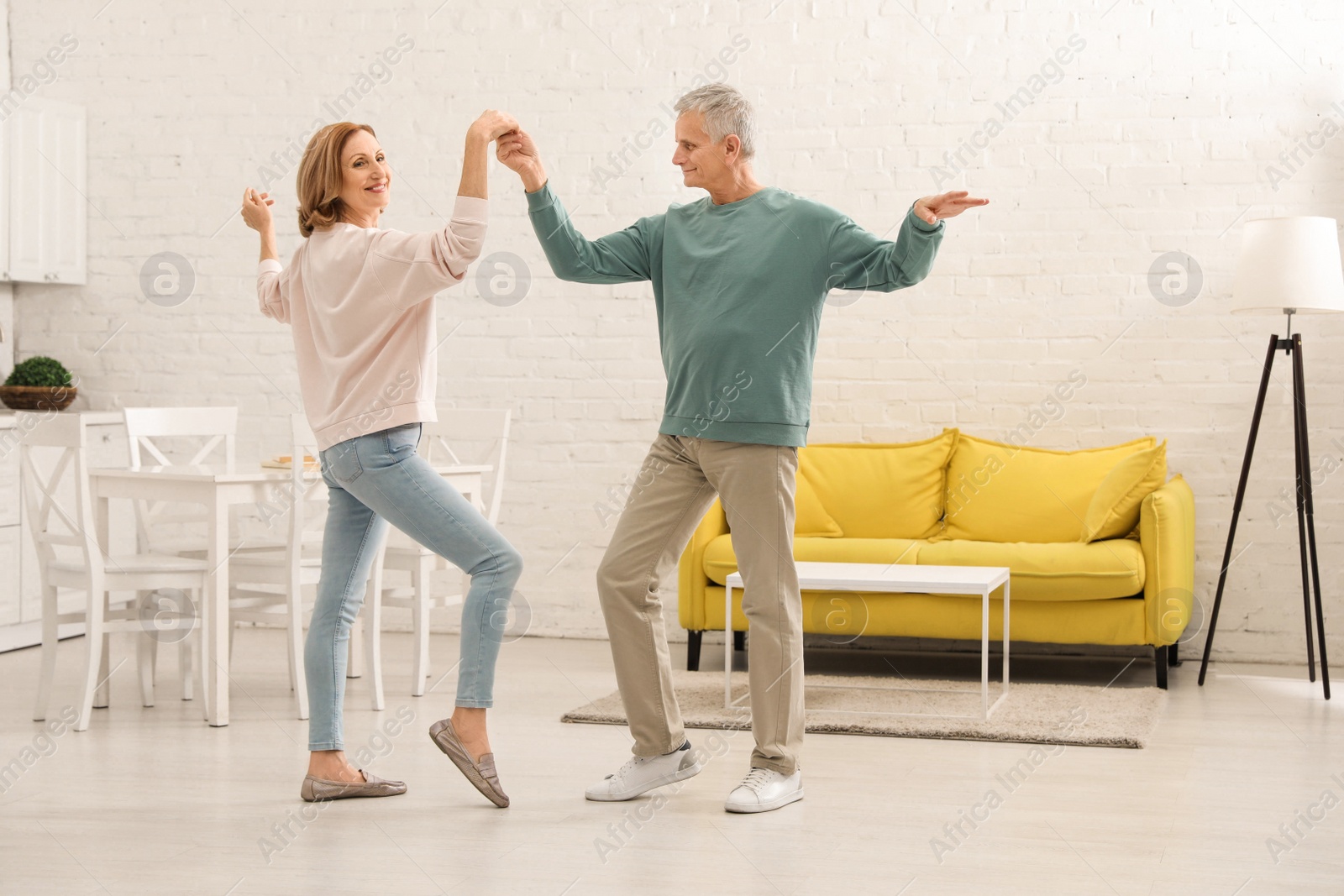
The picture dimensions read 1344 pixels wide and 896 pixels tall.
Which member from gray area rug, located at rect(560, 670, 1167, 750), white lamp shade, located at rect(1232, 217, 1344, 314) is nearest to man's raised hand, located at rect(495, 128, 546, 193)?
gray area rug, located at rect(560, 670, 1167, 750)

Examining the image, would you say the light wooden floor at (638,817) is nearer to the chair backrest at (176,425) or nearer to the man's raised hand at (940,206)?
the chair backrest at (176,425)

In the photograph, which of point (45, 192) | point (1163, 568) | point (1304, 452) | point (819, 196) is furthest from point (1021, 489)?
point (45, 192)

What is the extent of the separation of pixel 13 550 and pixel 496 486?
1.89 metres

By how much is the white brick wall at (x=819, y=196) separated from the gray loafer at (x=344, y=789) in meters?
2.42

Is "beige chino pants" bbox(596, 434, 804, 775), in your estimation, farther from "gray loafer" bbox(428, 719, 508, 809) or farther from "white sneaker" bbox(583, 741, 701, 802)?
"gray loafer" bbox(428, 719, 508, 809)

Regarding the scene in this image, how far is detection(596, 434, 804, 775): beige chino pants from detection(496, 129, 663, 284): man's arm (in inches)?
15.0

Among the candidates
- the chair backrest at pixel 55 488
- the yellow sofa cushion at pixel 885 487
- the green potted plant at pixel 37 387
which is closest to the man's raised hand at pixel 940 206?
the chair backrest at pixel 55 488

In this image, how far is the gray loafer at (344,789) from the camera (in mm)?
2867

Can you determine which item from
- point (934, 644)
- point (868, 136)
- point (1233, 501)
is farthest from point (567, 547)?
point (1233, 501)

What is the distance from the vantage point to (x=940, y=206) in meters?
2.61

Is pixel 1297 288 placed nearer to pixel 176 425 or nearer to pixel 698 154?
pixel 698 154

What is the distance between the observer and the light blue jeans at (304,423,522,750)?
265cm

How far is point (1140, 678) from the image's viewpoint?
449 cm

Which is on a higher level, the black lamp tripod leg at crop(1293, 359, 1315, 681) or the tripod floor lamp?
the tripod floor lamp
